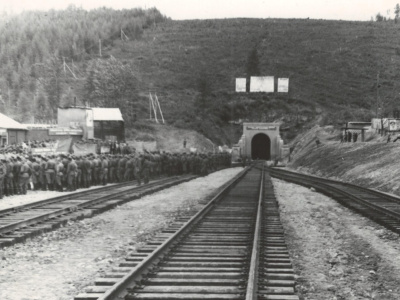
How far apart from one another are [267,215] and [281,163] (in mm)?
53822

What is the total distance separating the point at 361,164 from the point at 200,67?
7577cm

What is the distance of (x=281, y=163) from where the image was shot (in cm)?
6781

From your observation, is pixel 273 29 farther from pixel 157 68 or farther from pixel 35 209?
pixel 35 209

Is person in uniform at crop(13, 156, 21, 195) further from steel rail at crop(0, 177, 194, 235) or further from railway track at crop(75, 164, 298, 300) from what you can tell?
railway track at crop(75, 164, 298, 300)

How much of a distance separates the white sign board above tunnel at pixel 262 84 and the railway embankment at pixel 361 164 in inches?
1180

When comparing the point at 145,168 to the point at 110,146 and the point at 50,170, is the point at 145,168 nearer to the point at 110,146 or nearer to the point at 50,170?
the point at 50,170

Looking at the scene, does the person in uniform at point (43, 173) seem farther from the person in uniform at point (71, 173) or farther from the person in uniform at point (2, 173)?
the person in uniform at point (2, 173)

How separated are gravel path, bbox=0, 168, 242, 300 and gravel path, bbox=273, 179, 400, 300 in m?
2.92

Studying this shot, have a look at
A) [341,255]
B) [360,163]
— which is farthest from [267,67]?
[341,255]

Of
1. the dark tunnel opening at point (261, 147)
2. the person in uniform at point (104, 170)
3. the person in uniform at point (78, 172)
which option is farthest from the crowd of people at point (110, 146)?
the dark tunnel opening at point (261, 147)

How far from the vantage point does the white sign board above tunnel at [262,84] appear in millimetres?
81250

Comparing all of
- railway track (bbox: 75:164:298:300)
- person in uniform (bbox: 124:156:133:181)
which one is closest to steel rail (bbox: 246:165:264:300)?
railway track (bbox: 75:164:298:300)

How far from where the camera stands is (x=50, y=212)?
46.7 feet

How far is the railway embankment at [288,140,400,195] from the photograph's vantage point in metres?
26.4
